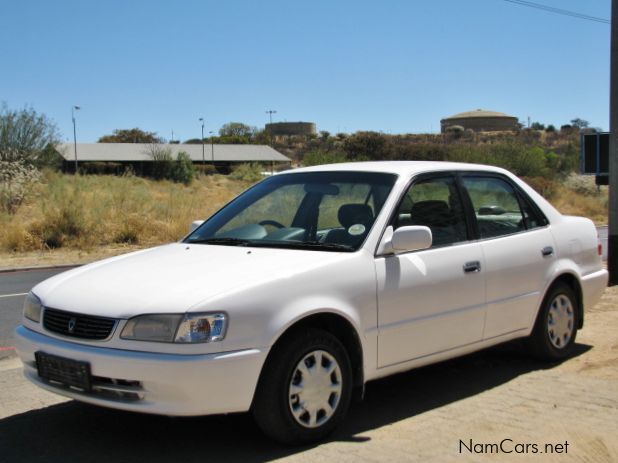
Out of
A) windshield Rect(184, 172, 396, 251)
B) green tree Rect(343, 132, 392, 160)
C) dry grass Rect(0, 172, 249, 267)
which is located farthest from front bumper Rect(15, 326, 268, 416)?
green tree Rect(343, 132, 392, 160)

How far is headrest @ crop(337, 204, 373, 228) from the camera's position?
4.91m

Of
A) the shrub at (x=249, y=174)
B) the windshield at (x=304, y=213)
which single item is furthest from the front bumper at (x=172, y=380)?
the shrub at (x=249, y=174)

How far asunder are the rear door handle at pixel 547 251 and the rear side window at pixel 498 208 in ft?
0.71

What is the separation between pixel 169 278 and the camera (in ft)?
13.9

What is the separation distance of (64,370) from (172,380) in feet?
2.31

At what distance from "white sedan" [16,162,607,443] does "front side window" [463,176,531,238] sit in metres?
0.01

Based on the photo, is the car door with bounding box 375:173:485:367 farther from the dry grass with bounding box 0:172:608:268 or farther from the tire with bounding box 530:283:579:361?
the dry grass with bounding box 0:172:608:268

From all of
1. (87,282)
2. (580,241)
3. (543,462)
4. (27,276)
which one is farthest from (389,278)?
(27,276)

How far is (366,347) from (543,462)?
1.17 m

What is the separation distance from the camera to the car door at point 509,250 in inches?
214

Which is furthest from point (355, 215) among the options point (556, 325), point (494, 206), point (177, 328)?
point (556, 325)

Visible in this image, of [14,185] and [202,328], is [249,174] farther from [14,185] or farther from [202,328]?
[202,328]

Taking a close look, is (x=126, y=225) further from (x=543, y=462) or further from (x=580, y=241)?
(x=543, y=462)

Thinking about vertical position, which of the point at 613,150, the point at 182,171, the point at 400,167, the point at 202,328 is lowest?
the point at 202,328
